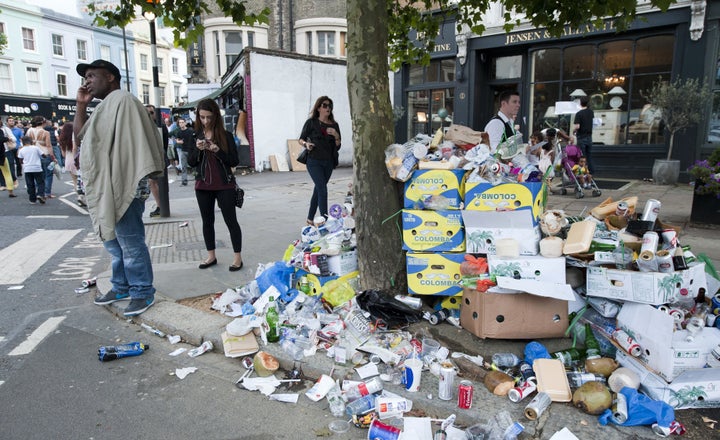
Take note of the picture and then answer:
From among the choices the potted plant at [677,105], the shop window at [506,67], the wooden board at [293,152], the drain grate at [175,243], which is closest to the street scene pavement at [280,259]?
the drain grate at [175,243]

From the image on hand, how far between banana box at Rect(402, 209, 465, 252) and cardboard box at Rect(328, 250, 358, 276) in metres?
0.64

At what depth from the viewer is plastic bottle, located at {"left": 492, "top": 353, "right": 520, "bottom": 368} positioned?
10.2ft

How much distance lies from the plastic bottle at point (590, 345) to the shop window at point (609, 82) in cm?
1087

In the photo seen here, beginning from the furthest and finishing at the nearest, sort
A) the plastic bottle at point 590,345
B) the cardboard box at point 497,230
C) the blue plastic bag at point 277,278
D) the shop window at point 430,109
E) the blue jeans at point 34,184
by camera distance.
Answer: the shop window at point 430,109 < the blue jeans at point 34,184 < the blue plastic bag at point 277,278 < the cardboard box at point 497,230 < the plastic bottle at point 590,345

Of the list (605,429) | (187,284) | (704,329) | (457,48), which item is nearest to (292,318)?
(187,284)

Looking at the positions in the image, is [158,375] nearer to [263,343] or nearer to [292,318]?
[263,343]

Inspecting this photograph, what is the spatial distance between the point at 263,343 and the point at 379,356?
94 centimetres

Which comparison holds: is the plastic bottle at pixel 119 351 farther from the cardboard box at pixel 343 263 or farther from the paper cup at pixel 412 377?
the paper cup at pixel 412 377

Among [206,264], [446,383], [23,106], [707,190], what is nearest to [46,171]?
[206,264]

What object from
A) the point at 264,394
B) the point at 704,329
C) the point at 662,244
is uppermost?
the point at 662,244

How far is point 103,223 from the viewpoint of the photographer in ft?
12.9

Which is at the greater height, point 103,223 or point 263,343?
point 103,223

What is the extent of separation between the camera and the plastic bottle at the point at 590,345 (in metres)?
3.19

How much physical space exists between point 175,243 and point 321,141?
2647mm
